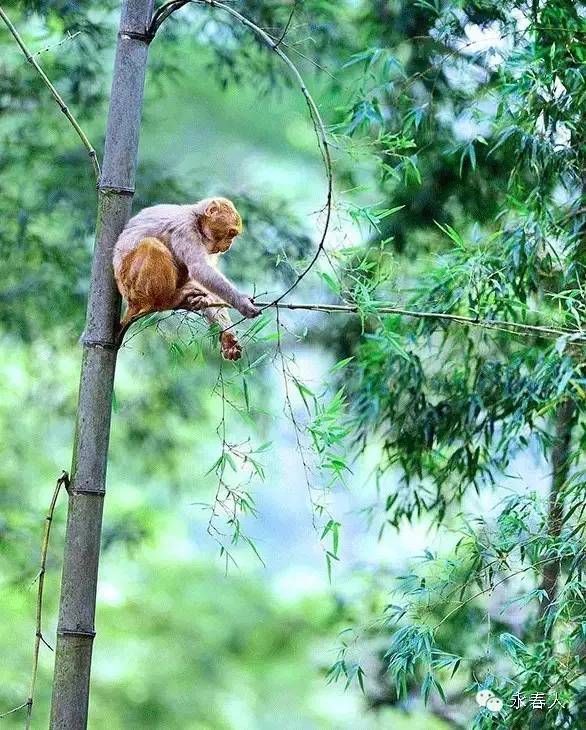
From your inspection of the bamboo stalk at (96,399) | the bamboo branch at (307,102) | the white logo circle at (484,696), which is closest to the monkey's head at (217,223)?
the bamboo stalk at (96,399)

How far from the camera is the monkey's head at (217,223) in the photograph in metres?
2.48

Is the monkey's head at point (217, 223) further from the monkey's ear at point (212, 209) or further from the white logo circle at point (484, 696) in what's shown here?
the white logo circle at point (484, 696)

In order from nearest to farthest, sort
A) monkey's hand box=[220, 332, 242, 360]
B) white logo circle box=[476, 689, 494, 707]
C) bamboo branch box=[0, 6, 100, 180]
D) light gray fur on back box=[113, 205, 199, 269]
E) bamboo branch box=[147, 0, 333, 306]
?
bamboo branch box=[147, 0, 333, 306] → bamboo branch box=[0, 6, 100, 180] → monkey's hand box=[220, 332, 242, 360] → light gray fur on back box=[113, 205, 199, 269] → white logo circle box=[476, 689, 494, 707]

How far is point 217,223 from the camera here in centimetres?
247

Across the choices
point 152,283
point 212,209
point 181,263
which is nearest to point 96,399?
point 152,283

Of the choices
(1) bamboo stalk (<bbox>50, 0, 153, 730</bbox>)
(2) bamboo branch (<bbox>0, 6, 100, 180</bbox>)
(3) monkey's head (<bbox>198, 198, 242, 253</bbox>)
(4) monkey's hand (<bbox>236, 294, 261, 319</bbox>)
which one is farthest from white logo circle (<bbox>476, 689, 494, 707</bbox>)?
(2) bamboo branch (<bbox>0, 6, 100, 180</bbox>)

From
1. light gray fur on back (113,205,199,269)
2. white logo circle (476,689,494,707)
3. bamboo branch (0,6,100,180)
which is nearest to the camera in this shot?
bamboo branch (0,6,100,180)

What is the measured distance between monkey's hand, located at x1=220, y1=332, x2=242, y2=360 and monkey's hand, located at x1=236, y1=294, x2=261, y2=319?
0.06 metres

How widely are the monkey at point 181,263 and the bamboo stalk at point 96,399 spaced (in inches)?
1.7

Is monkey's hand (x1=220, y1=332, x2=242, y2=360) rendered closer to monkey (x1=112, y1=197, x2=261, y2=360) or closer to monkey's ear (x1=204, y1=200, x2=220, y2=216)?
monkey (x1=112, y1=197, x2=261, y2=360)

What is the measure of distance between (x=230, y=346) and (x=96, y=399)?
10.8 inches

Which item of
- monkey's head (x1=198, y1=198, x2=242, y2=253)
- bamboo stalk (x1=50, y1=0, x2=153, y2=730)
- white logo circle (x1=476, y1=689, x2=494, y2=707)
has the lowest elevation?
white logo circle (x1=476, y1=689, x2=494, y2=707)

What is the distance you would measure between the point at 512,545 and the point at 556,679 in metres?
0.37

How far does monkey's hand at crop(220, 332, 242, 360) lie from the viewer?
2291 mm
